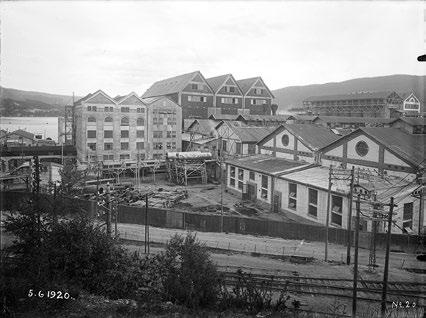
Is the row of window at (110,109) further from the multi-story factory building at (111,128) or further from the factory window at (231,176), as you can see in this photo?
the factory window at (231,176)

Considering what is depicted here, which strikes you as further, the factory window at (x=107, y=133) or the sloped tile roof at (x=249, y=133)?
the factory window at (x=107, y=133)

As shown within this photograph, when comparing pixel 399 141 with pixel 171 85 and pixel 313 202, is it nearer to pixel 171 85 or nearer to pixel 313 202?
pixel 313 202

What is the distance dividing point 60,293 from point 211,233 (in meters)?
16.3

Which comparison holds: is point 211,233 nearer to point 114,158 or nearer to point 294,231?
point 294,231

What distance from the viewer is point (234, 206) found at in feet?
111

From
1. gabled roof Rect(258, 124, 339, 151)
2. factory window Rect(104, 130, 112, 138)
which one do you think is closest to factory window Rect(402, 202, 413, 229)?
gabled roof Rect(258, 124, 339, 151)

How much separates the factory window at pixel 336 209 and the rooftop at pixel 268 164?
21.2 feet

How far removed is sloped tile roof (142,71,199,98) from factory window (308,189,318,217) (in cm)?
4274

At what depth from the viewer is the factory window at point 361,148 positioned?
29.8m

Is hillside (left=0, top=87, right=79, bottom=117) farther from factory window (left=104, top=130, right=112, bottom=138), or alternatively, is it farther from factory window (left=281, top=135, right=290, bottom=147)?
factory window (left=281, top=135, right=290, bottom=147)

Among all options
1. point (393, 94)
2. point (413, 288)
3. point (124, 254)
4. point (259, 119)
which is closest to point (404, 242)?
point (413, 288)

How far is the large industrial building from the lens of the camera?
6738 cm

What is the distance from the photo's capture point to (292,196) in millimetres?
30703

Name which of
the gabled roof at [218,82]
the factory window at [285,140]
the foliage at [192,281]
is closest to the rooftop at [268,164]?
the factory window at [285,140]
